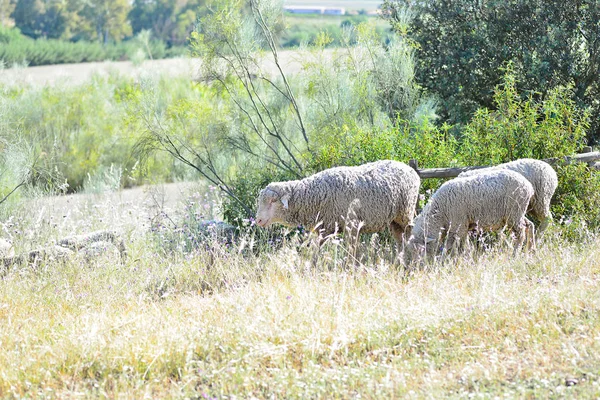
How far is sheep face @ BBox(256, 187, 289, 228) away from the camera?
713cm

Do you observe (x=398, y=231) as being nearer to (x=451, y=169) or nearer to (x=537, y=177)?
(x=451, y=169)

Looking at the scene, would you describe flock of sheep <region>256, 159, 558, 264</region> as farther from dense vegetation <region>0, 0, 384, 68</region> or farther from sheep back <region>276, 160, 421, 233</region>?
dense vegetation <region>0, 0, 384, 68</region>

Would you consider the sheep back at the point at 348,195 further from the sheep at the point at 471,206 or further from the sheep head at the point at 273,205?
the sheep at the point at 471,206

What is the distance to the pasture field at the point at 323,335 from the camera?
469 cm

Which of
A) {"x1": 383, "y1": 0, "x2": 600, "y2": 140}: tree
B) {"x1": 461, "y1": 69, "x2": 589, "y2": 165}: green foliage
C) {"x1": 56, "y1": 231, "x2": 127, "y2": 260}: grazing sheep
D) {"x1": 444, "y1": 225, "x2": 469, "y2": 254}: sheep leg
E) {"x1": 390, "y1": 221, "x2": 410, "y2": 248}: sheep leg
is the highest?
→ {"x1": 383, "y1": 0, "x2": 600, "y2": 140}: tree

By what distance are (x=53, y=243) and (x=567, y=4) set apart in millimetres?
7320

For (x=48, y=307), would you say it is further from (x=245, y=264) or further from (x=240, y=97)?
(x=240, y=97)

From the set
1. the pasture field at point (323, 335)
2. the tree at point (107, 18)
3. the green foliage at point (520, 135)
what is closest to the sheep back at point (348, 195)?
the pasture field at point (323, 335)

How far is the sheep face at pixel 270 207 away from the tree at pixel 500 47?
13.6 ft

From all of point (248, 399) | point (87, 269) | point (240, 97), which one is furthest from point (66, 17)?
point (248, 399)

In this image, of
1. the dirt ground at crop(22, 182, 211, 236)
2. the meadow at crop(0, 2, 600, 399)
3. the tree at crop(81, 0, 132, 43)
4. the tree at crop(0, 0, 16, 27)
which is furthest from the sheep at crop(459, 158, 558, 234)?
the tree at crop(0, 0, 16, 27)

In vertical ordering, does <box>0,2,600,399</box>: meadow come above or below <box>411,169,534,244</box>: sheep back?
below

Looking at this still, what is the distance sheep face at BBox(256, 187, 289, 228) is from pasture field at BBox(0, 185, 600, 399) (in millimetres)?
466

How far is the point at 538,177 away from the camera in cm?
732
